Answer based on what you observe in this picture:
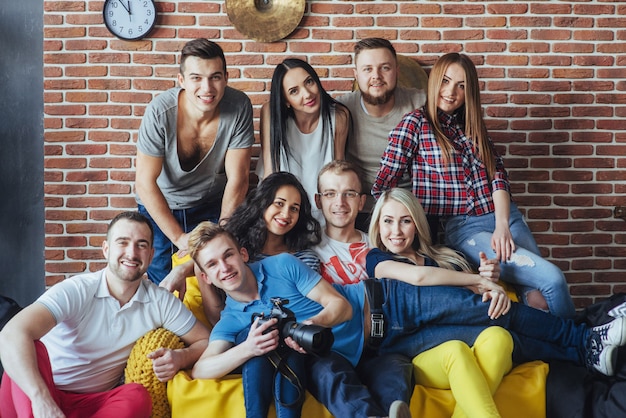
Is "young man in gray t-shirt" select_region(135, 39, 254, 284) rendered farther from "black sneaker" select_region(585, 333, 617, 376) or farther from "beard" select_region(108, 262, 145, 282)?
"black sneaker" select_region(585, 333, 617, 376)

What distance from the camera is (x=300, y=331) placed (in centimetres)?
196

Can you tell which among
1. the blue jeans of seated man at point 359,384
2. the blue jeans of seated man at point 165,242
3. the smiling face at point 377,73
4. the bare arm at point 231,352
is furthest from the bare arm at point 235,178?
the blue jeans of seated man at point 359,384

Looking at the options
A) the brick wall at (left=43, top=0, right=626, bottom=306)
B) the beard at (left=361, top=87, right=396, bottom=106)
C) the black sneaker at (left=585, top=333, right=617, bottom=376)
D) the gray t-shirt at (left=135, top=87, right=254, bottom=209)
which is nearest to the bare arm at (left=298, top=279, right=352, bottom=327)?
the black sneaker at (left=585, top=333, right=617, bottom=376)

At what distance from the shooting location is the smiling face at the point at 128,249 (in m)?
2.13

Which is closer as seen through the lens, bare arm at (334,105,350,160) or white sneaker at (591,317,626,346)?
white sneaker at (591,317,626,346)

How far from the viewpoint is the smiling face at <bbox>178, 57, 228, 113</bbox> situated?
2.76 meters

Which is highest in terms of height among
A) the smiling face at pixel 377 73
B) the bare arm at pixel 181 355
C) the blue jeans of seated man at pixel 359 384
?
the smiling face at pixel 377 73

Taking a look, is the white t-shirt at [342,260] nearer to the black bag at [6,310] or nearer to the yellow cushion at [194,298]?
the yellow cushion at [194,298]

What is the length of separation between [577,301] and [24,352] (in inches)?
110

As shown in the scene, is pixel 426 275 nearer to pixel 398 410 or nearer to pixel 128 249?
pixel 398 410

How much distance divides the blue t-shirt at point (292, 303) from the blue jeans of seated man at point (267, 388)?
20cm

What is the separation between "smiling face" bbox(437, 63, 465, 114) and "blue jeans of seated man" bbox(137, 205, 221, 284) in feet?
3.72

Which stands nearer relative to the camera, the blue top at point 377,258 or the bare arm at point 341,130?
the blue top at point 377,258

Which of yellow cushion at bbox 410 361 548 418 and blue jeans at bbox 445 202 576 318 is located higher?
blue jeans at bbox 445 202 576 318
